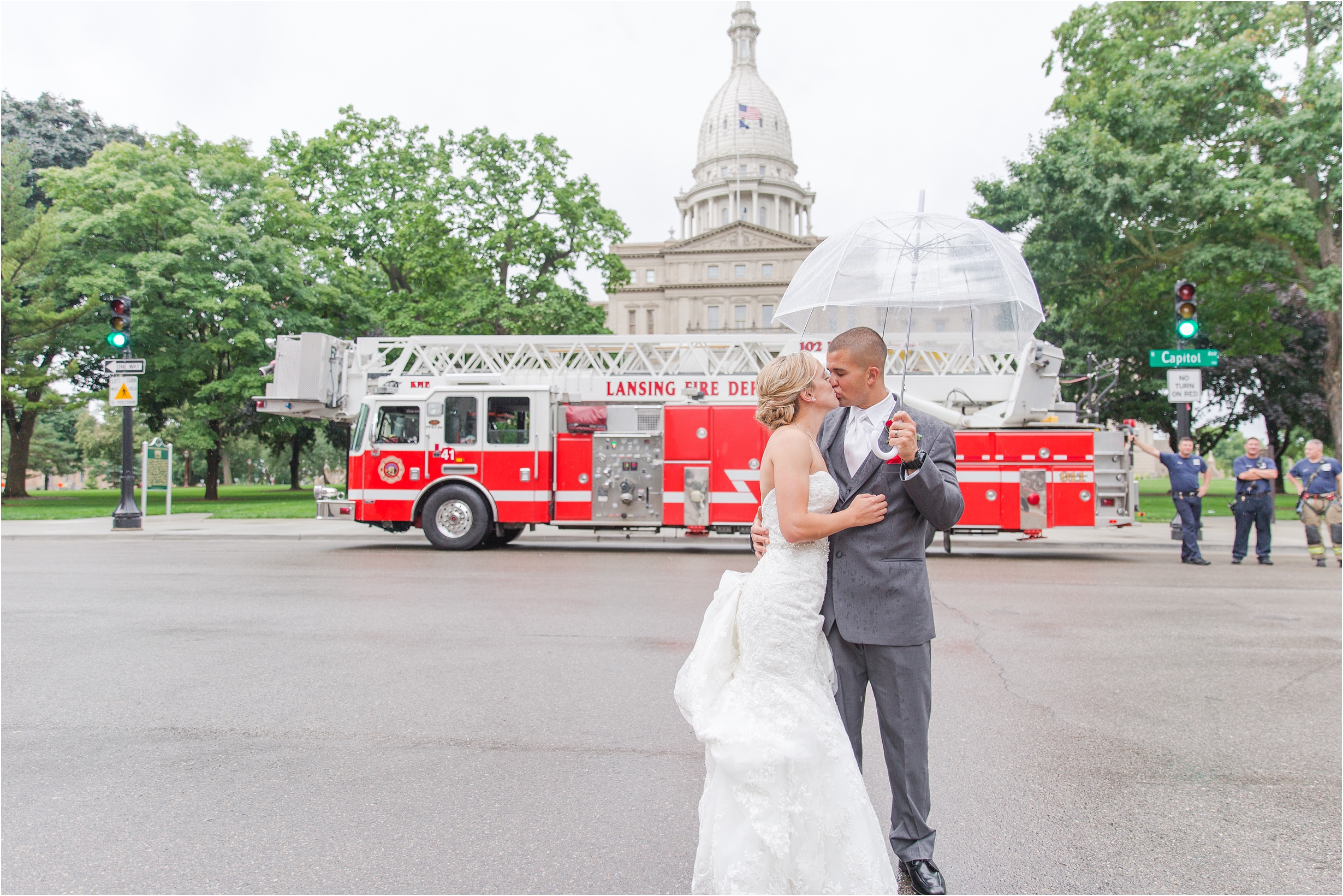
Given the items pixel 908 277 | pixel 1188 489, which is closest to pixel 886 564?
pixel 908 277

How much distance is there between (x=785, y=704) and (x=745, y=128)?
111239 mm

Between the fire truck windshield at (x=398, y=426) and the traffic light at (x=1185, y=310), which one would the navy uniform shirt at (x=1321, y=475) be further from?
the fire truck windshield at (x=398, y=426)

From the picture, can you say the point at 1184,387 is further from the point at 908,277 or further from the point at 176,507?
the point at 176,507

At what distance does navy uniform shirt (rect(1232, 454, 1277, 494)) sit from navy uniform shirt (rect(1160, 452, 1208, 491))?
420 millimetres

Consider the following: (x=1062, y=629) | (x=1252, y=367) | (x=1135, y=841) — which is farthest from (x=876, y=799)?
(x=1252, y=367)

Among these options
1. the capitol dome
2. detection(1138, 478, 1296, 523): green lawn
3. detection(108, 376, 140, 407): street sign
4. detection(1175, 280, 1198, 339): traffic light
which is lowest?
detection(1138, 478, 1296, 523): green lawn

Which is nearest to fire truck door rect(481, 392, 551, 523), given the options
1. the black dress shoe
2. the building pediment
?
the black dress shoe

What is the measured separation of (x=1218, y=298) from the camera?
2486 cm

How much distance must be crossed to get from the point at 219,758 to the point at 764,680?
9.74 feet

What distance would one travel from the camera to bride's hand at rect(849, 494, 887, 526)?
2869mm

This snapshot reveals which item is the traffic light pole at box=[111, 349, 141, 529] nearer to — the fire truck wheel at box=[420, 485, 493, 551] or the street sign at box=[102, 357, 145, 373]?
the street sign at box=[102, 357, 145, 373]

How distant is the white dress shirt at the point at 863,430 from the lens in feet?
10.0

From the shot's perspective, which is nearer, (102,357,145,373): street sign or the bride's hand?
the bride's hand

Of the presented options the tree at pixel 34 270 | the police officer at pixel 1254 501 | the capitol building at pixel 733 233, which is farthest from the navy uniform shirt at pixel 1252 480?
the capitol building at pixel 733 233
